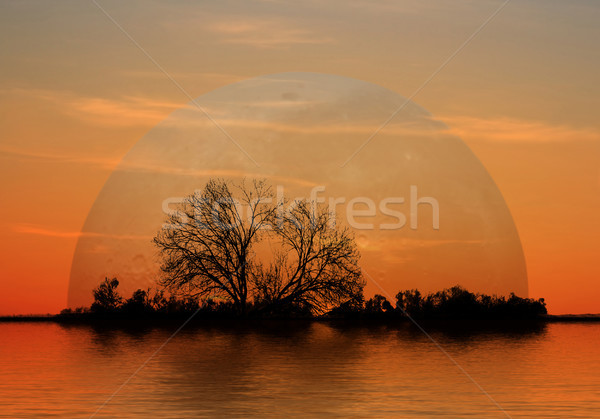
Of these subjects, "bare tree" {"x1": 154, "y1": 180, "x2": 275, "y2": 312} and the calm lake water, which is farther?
"bare tree" {"x1": 154, "y1": 180, "x2": 275, "y2": 312}

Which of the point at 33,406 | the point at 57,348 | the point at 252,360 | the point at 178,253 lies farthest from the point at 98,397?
the point at 178,253

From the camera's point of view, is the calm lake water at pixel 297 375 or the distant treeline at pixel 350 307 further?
the distant treeline at pixel 350 307

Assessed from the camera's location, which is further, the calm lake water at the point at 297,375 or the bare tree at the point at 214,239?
the bare tree at the point at 214,239

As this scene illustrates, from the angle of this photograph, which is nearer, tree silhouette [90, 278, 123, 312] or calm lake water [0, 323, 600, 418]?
calm lake water [0, 323, 600, 418]

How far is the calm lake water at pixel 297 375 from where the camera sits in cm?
1251

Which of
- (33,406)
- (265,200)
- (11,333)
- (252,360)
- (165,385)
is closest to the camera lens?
(33,406)

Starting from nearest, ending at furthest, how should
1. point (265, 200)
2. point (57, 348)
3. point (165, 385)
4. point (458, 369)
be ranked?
point (165, 385) → point (458, 369) → point (57, 348) → point (265, 200)

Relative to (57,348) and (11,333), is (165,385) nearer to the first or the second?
(57,348)

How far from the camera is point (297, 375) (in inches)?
640

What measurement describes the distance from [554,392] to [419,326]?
1930cm

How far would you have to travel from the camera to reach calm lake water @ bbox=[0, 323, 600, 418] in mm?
12508

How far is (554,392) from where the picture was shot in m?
14.2

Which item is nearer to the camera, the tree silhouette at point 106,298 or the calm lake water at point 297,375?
the calm lake water at point 297,375

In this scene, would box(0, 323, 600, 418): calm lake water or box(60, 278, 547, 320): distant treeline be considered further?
box(60, 278, 547, 320): distant treeline
